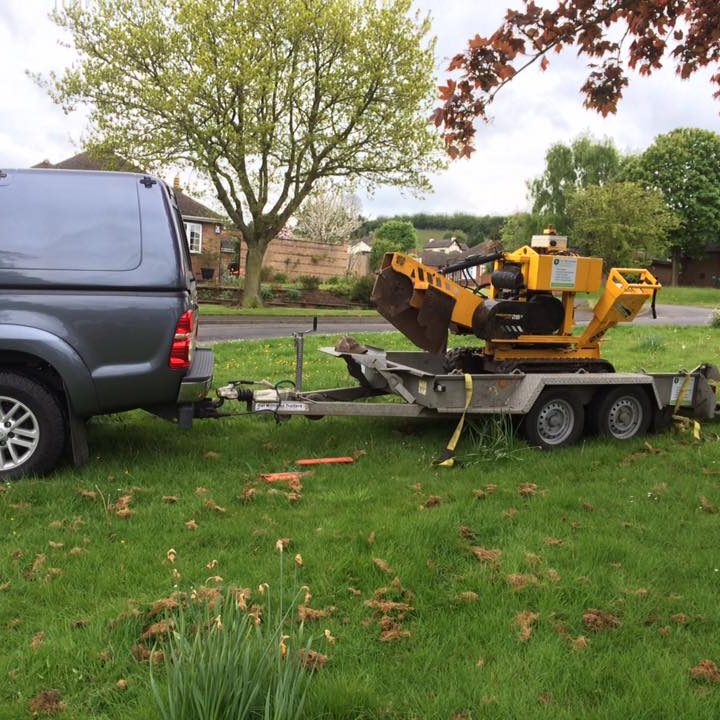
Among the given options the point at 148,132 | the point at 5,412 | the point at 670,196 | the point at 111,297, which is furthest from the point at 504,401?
the point at 670,196

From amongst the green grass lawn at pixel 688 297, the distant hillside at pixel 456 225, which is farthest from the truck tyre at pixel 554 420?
the distant hillside at pixel 456 225

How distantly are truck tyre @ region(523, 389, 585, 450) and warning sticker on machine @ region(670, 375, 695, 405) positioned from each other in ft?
3.40

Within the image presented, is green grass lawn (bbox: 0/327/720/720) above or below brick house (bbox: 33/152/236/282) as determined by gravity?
below

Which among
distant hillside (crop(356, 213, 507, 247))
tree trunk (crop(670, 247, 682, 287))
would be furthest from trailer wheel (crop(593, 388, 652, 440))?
distant hillside (crop(356, 213, 507, 247))

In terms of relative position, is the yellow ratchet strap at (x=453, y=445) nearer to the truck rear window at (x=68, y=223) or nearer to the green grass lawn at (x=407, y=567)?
the green grass lawn at (x=407, y=567)

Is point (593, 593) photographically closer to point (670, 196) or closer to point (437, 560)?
point (437, 560)

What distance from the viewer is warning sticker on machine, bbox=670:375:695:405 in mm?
6734

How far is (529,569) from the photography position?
372 cm

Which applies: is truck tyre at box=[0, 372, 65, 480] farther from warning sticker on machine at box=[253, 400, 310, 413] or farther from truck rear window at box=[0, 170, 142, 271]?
warning sticker on machine at box=[253, 400, 310, 413]

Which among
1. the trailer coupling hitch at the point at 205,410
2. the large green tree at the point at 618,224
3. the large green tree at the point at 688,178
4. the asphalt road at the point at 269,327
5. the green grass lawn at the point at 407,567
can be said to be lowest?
the green grass lawn at the point at 407,567

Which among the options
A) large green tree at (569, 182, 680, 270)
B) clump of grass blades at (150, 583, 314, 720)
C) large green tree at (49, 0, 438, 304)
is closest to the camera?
clump of grass blades at (150, 583, 314, 720)

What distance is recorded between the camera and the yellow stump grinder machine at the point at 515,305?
630cm

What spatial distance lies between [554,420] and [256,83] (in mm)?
19034

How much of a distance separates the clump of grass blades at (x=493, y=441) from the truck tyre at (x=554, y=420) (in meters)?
A: 0.17
